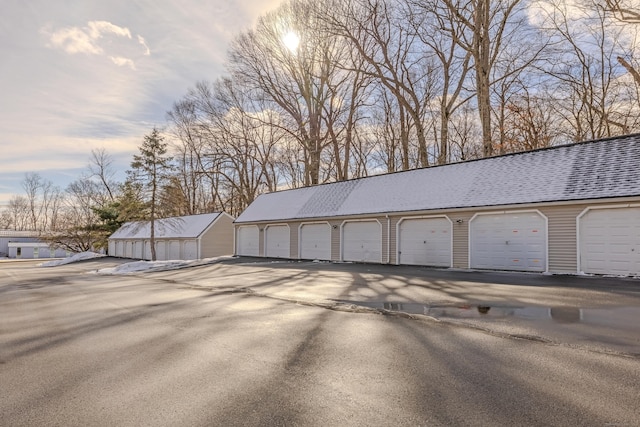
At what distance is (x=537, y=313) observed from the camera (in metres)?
6.80

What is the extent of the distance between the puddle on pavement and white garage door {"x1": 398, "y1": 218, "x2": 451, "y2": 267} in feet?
30.2

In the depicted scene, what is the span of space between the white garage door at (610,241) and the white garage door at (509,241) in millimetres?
1240

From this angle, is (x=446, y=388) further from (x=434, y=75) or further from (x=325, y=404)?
(x=434, y=75)

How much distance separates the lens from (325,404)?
337 cm

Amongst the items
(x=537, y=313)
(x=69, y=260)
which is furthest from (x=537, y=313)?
(x=69, y=260)

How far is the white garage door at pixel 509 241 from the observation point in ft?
45.6

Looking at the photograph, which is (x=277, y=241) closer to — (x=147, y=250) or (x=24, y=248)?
(x=147, y=250)

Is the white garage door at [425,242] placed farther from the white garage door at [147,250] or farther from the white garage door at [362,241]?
the white garage door at [147,250]

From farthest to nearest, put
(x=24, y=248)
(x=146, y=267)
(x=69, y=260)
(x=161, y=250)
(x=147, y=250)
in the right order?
1. (x=24, y=248)
2. (x=147, y=250)
3. (x=69, y=260)
4. (x=161, y=250)
5. (x=146, y=267)

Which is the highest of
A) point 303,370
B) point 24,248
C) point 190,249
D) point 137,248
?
point 303,370

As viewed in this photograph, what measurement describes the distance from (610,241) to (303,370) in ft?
40.9

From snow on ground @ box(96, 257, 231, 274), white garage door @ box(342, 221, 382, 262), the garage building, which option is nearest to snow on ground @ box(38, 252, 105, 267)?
snow on ground @ box(96, 257, 231, 274)

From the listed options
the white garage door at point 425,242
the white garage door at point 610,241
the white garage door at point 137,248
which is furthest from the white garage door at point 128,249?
the white garage door at point 610,241

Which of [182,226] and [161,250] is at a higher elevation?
[182,226]
